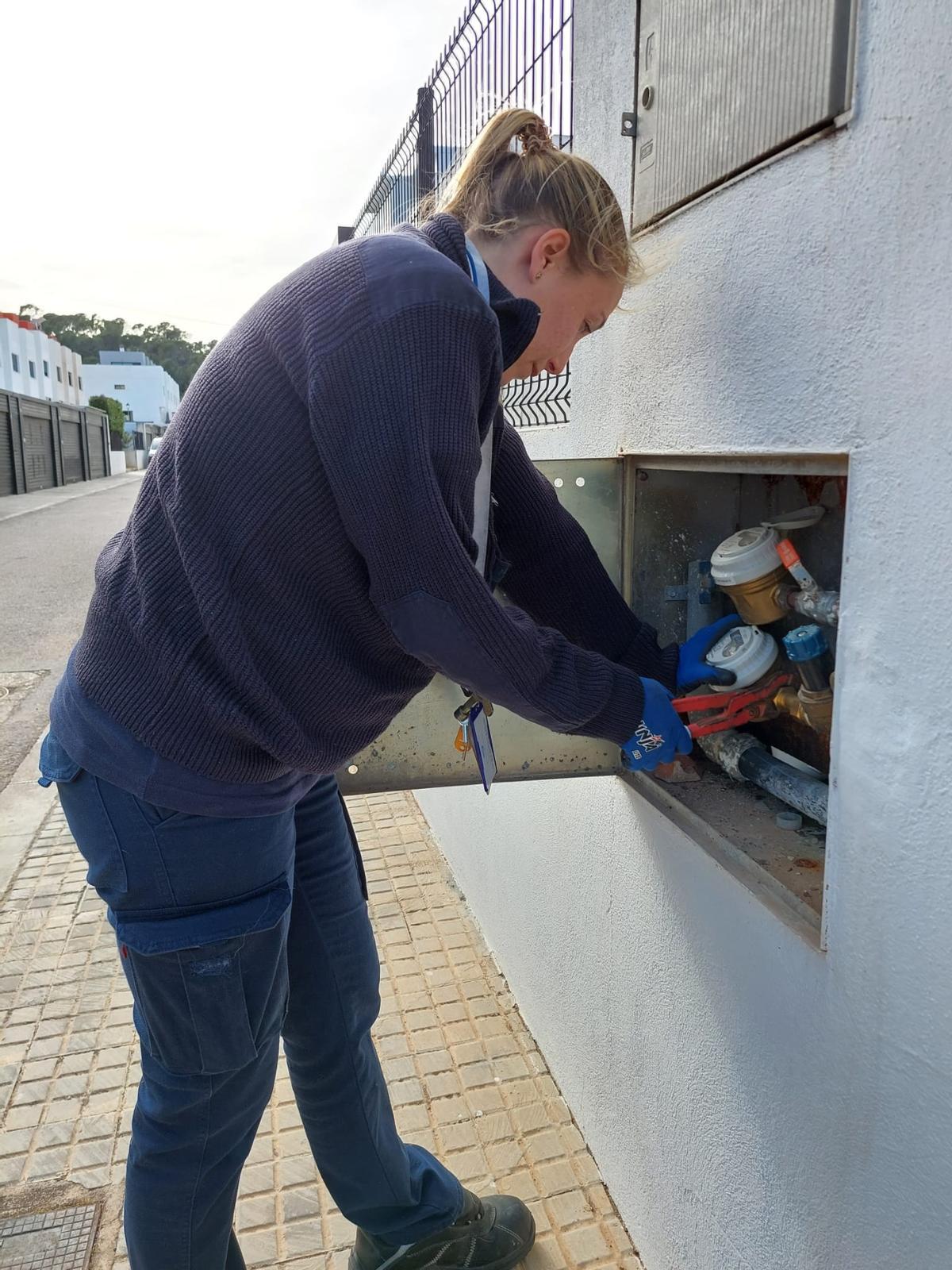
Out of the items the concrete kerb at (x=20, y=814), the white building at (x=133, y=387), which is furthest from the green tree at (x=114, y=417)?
the concrete kerb at (x=20, y=814)

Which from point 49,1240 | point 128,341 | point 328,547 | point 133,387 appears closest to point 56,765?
point 328,547

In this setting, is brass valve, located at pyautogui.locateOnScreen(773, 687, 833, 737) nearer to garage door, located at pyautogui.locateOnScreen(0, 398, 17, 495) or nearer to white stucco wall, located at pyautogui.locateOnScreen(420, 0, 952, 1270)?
white stucco wall, located at pyautogui.locateOnScreen(420, 0, 952, 1270)

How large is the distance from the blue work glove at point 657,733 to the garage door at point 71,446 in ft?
116

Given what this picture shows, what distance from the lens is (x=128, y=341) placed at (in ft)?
292

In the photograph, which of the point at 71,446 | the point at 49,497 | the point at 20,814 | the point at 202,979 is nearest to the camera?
the point at 202,979

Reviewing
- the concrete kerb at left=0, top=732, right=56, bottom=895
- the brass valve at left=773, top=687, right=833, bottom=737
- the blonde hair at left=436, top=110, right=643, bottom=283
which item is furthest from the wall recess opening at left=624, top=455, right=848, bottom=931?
the concrete kerb at left=0, top=732, right=56, bottom=895

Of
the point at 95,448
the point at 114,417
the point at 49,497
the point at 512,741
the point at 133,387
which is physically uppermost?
the point at 133,387

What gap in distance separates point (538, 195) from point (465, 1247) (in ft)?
6.89

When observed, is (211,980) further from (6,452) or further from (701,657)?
(6,452)

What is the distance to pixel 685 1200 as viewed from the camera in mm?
1929

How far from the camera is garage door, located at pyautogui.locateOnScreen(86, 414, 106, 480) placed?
3803 centimetres

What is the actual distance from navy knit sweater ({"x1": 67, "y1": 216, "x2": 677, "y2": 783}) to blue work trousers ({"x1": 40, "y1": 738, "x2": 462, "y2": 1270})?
15 cm

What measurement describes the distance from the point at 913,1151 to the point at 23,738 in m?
5.81

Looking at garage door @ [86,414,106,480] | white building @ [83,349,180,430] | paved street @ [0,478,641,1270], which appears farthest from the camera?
white building @ [83,349,180,430]
